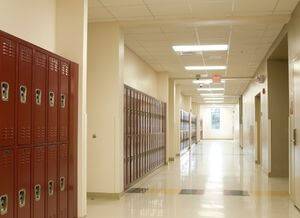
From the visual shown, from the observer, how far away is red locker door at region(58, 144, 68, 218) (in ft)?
15.9

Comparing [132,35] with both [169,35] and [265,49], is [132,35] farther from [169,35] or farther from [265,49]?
[265,49]

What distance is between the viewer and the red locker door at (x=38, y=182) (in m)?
4.17

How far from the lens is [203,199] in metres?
7.16

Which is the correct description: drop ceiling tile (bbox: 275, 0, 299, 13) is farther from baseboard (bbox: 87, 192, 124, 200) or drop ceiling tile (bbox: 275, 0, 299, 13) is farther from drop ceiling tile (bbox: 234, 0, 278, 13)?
baseboard (bbox: 87, 192, 124, 200)

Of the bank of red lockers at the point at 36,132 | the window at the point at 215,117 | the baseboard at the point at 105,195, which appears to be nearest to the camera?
the bank of red lockers at the point at 36,132

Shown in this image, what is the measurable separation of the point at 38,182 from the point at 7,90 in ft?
3.74

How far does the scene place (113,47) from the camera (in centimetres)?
746

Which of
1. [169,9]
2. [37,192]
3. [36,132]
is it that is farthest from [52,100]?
[169,9]

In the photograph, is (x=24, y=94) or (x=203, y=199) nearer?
(x=24, y=94)

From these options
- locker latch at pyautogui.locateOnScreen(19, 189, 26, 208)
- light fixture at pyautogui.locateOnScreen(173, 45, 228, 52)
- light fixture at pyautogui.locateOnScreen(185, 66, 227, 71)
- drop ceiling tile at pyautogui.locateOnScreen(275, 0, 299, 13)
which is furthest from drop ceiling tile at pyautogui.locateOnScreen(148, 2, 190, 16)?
→ light fixture at pyautogui.locateOnScreen(185, 66, 227, 71)

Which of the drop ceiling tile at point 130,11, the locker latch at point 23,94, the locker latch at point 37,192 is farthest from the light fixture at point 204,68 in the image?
the locker latch at point 23,94

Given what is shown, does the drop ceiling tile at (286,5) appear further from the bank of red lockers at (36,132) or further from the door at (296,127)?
the bank of red lockers at (36,132)

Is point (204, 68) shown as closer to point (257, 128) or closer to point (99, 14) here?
point (257, 128)

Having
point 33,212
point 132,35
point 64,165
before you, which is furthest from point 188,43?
point 33,212
